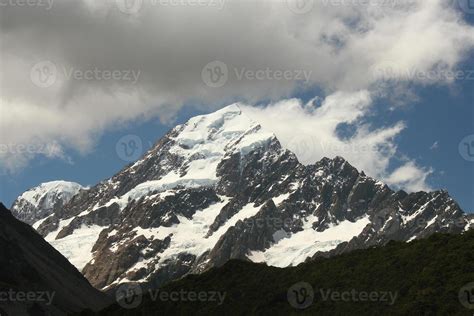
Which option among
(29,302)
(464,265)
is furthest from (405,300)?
(29,302)

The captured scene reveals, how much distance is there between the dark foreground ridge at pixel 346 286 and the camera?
104m

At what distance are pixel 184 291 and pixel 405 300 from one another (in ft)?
144

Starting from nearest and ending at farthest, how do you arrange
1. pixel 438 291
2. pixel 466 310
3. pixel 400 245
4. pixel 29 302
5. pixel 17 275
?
pixel 466 310, pixel 438 291, pixel 400 245, pixel 29 302, pixel 17 275

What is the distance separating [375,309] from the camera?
106 m

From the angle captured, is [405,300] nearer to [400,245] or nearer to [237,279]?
[400,245]

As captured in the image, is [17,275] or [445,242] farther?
[17,275]

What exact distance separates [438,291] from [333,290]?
19.0 metres

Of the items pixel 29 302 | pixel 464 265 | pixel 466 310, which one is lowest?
pixel 466 310

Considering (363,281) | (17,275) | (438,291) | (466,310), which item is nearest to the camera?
(466,310)

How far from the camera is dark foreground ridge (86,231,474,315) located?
4112 inches

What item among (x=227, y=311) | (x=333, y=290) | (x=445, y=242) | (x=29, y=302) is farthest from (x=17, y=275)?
(x=445, y=242)

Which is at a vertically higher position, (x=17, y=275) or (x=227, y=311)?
(x=17, y=275)

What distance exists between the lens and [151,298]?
433ft

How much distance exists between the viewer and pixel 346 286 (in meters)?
118
